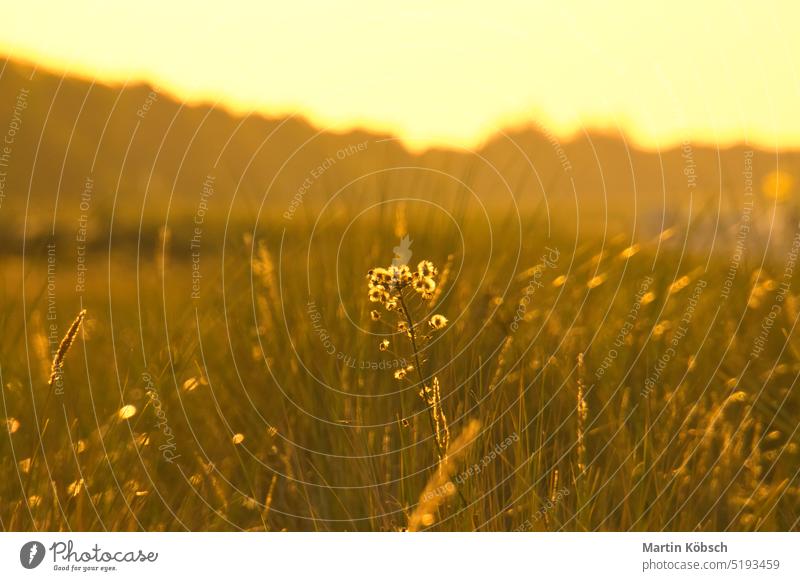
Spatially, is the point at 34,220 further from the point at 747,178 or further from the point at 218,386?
the point at 747,178

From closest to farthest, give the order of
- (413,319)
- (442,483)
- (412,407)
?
(442,483)
(412,407)
(413,319)

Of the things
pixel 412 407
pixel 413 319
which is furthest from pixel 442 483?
pixel 413 319

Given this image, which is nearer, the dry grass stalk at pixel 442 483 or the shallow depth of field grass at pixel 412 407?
the dry grass stalk at pixel 442 483

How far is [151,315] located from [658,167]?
2.07 metres

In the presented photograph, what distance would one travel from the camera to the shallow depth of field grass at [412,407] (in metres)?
2.21
